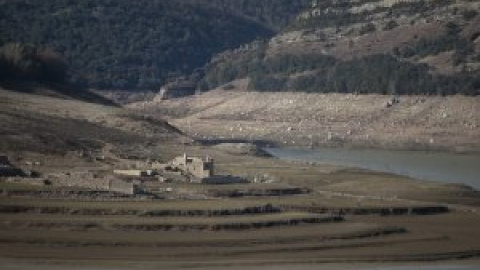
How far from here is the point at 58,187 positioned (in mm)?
68125

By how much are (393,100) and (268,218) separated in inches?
3033

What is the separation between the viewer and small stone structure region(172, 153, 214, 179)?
77794 millimetres

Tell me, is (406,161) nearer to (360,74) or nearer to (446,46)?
(360,74)

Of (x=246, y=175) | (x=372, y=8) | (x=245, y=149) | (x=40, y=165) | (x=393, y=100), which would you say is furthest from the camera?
(x=372, y=8)

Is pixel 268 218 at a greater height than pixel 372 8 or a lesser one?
lesser

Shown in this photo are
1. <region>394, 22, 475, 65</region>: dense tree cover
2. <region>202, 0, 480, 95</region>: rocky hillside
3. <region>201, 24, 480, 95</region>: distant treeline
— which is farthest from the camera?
<region>394, 22, 475, 65</region>: dense tree cover

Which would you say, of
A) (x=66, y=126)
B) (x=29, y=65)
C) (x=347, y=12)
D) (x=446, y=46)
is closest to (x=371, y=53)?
(x=446, y=46)

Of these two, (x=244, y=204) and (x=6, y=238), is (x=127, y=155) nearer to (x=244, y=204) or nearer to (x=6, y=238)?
(x=244, y=204)

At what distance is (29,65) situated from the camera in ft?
389

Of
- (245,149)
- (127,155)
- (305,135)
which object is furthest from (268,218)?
(305,135)

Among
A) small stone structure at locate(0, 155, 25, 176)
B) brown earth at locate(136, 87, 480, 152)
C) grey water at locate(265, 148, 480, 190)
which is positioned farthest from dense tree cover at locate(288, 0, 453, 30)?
small stone structure at locate(0, 155, 25, 176)

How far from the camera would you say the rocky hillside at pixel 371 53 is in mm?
144250

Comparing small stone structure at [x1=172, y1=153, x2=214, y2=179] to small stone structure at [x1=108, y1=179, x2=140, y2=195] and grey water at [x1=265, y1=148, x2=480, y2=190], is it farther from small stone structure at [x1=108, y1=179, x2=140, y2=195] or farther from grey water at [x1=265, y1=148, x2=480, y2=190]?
grey water at [x1=265, y1=148, x2=480, y2=190]

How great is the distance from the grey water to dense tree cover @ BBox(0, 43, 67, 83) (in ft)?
50.1
